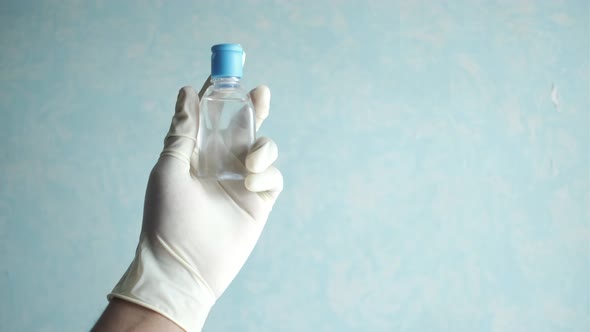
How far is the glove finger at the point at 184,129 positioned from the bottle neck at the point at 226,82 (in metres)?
0.13

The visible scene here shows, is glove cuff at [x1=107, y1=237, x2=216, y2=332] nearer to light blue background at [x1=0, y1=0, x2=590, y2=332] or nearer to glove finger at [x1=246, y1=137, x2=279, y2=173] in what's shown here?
glove finger at [x1=246, y1=137, x2=279, y2=173]

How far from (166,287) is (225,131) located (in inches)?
10.4

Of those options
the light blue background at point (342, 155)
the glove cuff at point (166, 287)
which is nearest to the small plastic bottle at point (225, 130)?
the glove cuff at point (166, 287)

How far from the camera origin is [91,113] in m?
1.78

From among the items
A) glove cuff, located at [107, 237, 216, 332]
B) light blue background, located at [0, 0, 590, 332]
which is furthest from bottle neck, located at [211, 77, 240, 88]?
light blue background, located at [0, 0, 590, 332]

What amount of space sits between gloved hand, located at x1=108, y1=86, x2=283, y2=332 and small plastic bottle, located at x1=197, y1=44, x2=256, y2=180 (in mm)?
36

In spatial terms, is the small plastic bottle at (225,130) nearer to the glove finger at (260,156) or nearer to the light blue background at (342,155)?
the glove finger at (260,156)

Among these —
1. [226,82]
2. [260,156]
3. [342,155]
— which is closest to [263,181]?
[260,156]

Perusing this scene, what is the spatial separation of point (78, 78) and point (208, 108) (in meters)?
0.97

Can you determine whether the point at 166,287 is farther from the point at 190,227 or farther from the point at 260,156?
the point at 260,156

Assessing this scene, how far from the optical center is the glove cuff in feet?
2.93

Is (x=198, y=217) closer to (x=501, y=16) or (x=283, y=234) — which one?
(x=283, y=234)

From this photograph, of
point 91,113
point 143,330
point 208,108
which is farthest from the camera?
point 91,113

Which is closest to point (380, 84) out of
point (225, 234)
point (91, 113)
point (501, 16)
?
point (501, 16)
